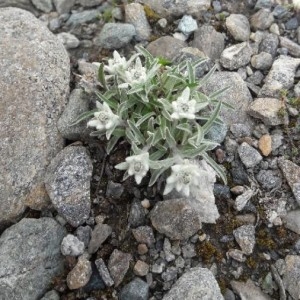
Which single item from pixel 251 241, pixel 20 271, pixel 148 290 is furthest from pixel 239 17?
pixel 20 271

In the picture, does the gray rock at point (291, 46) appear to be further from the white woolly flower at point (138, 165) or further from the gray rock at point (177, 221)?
the white woolly flower at point (138, 165)

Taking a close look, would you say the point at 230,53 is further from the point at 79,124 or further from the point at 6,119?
the point at 6,119

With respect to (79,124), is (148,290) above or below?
below

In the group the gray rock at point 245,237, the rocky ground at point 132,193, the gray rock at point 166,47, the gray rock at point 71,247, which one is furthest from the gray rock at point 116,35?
the gray rock at point 245,237

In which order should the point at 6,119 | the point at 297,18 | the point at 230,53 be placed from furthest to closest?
the point at 297,18, the point at 230,53, the point at 6,119

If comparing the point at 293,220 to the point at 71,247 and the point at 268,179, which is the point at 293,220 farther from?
the point at 71,247

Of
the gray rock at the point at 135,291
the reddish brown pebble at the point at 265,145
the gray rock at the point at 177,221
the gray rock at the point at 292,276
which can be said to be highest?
the reddish brown pebble at the point at 265,145

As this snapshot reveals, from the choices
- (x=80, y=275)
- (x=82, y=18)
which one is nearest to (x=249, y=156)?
(x=80, y=275)
